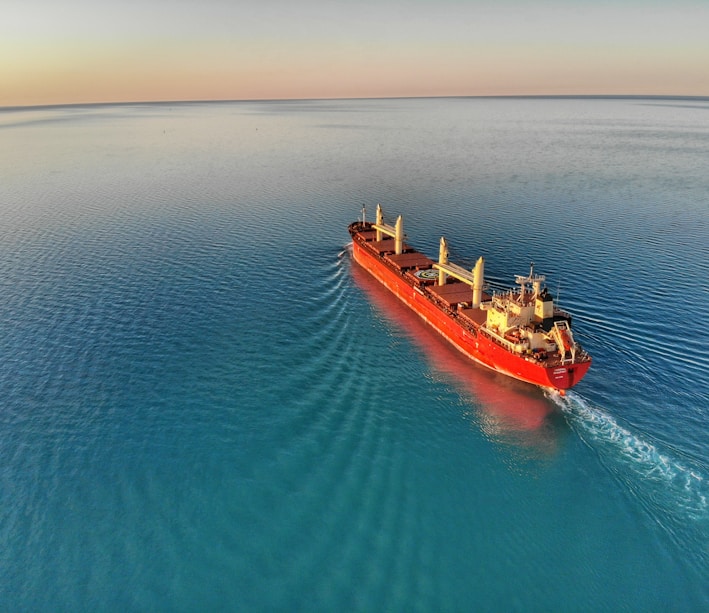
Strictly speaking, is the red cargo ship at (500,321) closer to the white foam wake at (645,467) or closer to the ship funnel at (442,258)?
the ship funnel at (442,258)

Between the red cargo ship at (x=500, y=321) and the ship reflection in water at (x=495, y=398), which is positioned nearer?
the ship reflection in water at (x=495, y=398)

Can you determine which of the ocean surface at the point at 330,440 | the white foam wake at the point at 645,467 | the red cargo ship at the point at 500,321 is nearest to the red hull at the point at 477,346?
the red cargo ship at the point at 500,321

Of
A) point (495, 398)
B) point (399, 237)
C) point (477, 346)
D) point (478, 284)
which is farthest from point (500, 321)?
point (399, 237)

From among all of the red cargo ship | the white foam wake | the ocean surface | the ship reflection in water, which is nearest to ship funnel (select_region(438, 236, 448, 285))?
the red cargo ship

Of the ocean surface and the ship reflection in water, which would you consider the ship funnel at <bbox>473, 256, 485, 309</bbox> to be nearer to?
the ship reflection in water

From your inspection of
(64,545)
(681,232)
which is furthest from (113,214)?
(681,232)

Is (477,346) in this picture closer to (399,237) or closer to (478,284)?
(478,284)
